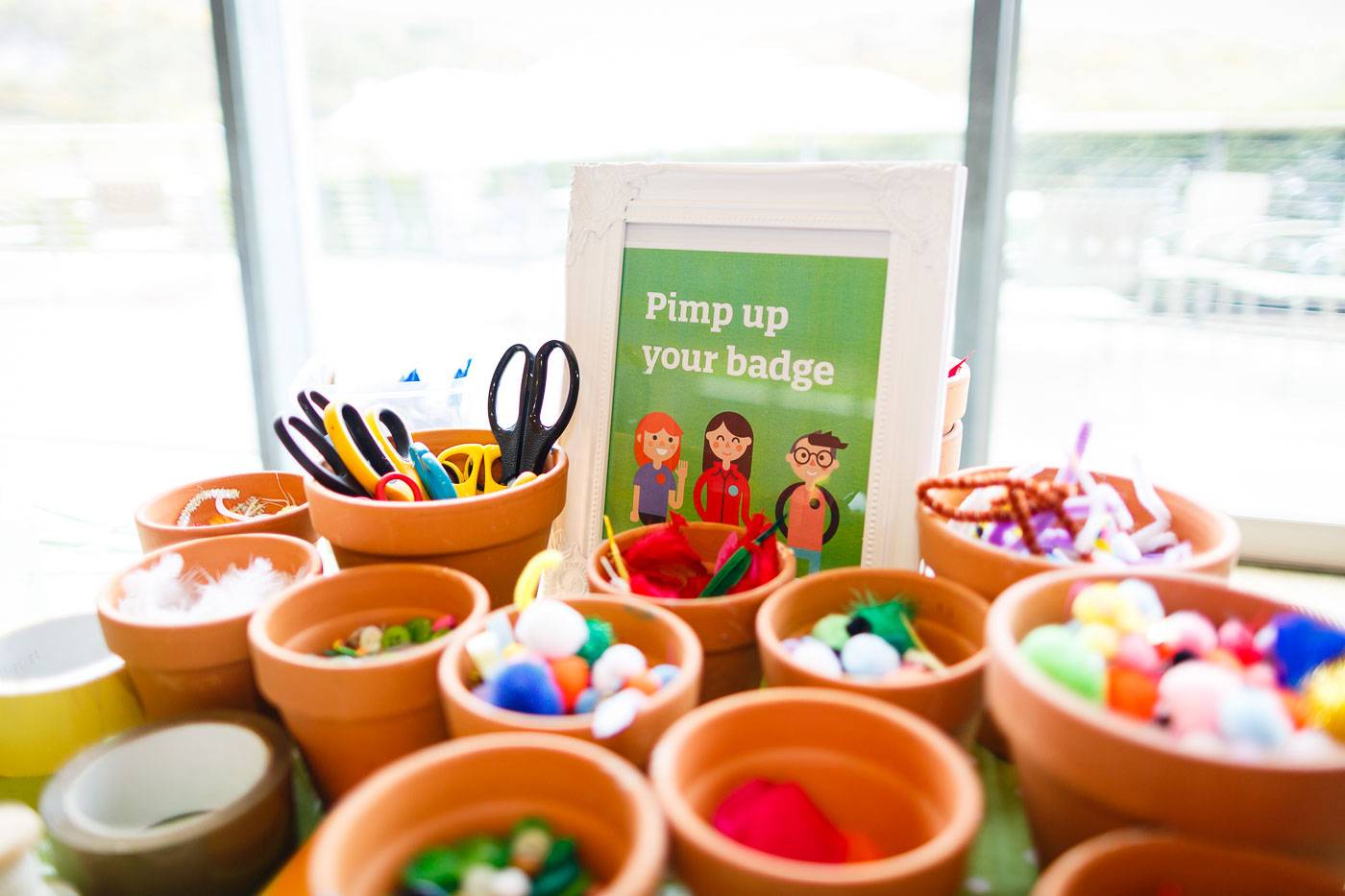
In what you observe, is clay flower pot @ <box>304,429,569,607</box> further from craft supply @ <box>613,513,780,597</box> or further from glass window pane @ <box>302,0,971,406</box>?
glass window pane @ <box>302,0,971,406</box>

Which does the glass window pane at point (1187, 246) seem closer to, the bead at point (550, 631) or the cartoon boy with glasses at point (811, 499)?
the cartoon boy with glasses at point (811, 499)

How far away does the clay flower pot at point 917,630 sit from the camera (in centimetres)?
44

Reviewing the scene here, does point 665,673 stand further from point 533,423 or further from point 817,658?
point 533,423

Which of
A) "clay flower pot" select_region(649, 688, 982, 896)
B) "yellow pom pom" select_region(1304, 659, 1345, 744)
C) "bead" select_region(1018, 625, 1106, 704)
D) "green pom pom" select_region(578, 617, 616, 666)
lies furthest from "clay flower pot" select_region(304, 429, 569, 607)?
"yellow pom pom" select_region(1304, 659, 1345, 744)

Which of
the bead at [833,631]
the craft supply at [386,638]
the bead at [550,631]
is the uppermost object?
the bead at [550,631]

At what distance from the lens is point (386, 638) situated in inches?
21.0

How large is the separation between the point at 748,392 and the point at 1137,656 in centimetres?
33

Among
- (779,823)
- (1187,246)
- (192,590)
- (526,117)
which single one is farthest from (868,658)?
(526,117)

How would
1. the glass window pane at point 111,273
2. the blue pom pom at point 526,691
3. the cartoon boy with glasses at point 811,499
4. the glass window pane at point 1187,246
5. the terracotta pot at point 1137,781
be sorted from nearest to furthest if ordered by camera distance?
the terracotta pot at point 1137,781
the blue pom pom at point 526,691
the cartoon boy with glasses at point 811,499
the glass window pane at point 1187,246
the glass window pane at point 111,273

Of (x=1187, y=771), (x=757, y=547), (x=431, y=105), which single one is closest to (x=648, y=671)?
(x=757, y=547)

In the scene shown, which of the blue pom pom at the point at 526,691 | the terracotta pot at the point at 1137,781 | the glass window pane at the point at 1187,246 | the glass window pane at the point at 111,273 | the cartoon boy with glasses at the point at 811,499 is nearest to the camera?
the terracotta pot at the point at 1137,781

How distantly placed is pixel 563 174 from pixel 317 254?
1.26ft

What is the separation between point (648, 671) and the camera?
48 centimetres

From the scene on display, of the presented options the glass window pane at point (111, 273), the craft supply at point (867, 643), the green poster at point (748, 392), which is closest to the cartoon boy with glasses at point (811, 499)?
the green poster at point (748, 392)
